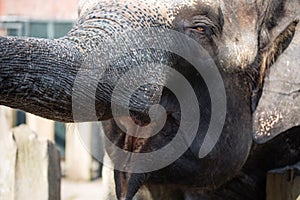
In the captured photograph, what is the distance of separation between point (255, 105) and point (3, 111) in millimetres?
3106

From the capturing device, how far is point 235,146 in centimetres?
234

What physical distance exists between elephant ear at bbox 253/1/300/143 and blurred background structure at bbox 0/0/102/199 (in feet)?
Result: 1.70

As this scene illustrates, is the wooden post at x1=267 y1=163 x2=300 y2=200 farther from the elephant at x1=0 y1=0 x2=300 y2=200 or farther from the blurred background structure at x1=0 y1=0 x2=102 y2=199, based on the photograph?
the blurred background structure at x1=0 y1=0 x2=102 y2=199

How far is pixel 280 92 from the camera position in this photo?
235cm

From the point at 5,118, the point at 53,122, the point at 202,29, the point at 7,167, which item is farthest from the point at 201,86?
the point at 53,122

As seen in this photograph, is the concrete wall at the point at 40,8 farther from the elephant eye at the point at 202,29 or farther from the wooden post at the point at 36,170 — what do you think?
the elephant eye at the point at 202,29

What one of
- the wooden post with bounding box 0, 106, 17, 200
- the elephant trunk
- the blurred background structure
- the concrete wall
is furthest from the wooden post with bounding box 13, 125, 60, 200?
the concrete wall

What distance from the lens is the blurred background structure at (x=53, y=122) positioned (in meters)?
5.23

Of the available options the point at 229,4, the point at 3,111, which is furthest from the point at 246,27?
the point at 3,111

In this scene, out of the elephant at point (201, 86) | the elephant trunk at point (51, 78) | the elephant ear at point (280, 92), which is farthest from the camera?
the elephant ear at point (280, 92)

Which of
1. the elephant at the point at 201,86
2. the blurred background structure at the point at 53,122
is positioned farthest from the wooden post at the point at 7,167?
the elephant at the point at 201,86

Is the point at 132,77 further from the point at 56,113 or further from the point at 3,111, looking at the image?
the point at 3,111

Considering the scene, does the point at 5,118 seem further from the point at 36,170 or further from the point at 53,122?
the point at 36,170

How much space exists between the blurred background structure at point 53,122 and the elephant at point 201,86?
0.91ft
